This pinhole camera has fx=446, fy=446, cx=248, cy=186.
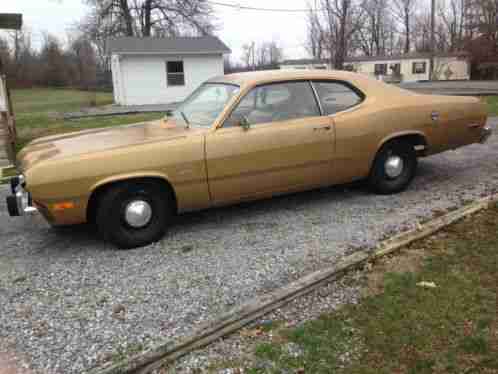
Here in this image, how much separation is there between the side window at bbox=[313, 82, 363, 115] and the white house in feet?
57.8

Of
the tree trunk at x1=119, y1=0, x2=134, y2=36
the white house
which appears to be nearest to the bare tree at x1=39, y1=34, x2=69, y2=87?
the tree trunk at x1=119, y1=0, x2=134, y2=36

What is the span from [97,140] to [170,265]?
5.04ft

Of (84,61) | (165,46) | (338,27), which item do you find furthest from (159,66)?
(84,61)

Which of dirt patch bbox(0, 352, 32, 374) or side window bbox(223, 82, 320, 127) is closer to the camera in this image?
dirt patch bbox(0, 352, 32, 374)

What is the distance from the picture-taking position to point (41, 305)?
126 inches

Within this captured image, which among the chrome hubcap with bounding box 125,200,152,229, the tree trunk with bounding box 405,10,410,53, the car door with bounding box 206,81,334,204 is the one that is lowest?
the chrome hubcap with bounding box 125,200,152,229

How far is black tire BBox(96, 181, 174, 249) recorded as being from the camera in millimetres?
3912

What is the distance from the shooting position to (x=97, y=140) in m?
4.39

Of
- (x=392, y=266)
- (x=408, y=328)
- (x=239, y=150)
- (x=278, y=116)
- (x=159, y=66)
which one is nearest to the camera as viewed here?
(x=408, y=328)

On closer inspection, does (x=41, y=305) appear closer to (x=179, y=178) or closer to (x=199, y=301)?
(x=199, y=301)

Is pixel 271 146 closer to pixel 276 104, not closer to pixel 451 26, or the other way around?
pixel 276 104

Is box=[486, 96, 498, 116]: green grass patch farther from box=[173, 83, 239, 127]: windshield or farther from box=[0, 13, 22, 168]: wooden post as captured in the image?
box=[0, 13, 22, 168]: wooden post

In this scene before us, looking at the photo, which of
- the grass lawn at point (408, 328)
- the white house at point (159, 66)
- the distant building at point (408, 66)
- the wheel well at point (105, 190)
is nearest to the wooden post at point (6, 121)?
the wheel well at point (105, 190)

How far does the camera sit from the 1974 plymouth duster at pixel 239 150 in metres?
3.86
